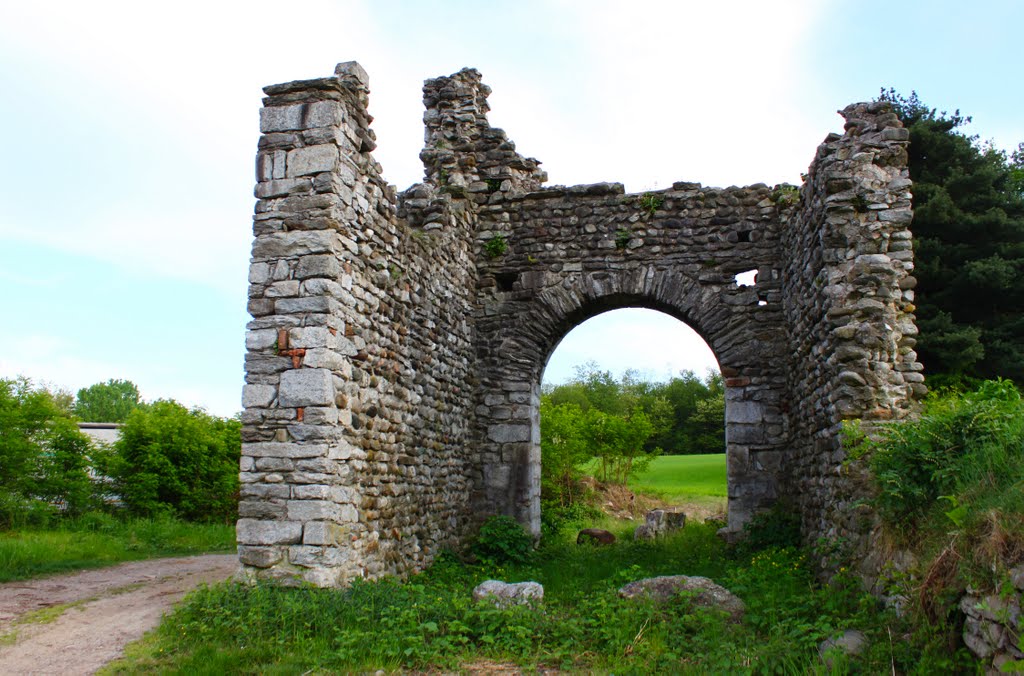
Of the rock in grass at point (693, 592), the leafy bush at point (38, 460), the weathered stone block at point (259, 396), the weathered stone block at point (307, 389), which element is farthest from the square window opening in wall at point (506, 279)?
the leafy bush at point (38, 460)

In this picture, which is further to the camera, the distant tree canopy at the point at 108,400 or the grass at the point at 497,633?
the distant tree canopy at the point at 108,400

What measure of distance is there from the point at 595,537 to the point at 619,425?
6881 millimetres

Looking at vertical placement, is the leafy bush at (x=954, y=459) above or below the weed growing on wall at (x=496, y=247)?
below

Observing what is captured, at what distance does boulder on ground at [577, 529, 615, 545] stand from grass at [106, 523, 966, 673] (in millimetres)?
5213

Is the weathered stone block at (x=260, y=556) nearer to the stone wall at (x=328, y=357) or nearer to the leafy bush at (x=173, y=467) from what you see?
the stone wall at (x=328, y=357)

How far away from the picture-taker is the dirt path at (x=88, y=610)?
534cm

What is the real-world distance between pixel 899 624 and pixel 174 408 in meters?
13.2

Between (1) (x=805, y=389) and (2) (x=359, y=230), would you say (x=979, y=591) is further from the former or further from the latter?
(2) (x=359, y=230)

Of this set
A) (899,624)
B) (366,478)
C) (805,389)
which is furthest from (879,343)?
(366,478)

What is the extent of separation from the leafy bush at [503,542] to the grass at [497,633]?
260 cm

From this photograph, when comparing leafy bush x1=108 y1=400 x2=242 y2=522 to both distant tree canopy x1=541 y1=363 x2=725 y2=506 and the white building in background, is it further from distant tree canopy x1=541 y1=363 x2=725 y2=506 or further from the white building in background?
distant tree canopy x1=541 y1=363 x2=725 y2=506

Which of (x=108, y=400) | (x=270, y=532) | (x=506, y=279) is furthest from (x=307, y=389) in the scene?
(x=108, y=400)

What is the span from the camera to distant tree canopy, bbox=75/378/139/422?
48156 millimetres

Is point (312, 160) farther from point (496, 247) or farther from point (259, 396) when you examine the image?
point (496, 247)
